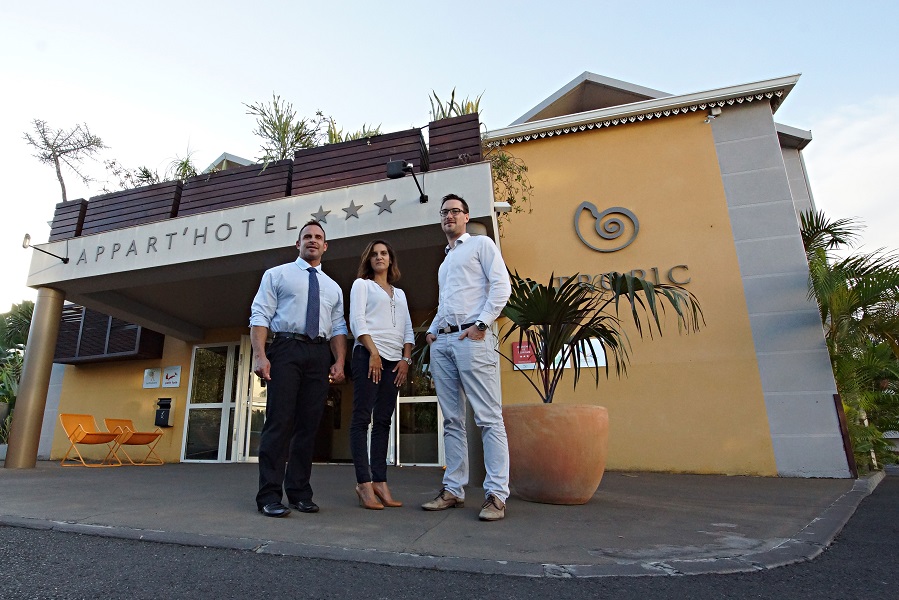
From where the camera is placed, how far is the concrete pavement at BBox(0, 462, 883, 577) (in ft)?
5.71

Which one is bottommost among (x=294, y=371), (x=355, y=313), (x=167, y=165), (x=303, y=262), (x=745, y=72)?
(x=294, y=371)

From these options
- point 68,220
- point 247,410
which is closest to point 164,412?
point 247,410

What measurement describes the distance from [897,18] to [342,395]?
36.9ft

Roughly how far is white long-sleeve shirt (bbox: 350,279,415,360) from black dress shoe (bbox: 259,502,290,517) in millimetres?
986

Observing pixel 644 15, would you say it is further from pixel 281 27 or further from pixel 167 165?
pixel 167 165

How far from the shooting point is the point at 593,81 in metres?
8.27

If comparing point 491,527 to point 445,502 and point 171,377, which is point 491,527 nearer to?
point 445,502

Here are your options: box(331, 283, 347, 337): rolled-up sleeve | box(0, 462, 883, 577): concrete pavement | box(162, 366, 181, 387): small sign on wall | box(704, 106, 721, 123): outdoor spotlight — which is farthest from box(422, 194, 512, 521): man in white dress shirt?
box(162, 366, 181, 387): small sign on wall

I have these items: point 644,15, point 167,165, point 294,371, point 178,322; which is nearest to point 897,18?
point 644,15

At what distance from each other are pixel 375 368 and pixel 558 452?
127 centimetres

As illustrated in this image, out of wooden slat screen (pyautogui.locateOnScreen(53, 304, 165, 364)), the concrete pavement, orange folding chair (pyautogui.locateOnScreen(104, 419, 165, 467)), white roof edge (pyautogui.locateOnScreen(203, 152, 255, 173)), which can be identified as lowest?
the concrete pavement

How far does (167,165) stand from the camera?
6.99 m

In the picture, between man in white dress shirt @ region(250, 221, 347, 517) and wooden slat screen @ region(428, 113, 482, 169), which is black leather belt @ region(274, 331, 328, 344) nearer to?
man in white dress shirt @ region(250, 221, 347, 517)

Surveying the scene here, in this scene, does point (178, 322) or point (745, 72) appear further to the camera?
point (178, 322)
